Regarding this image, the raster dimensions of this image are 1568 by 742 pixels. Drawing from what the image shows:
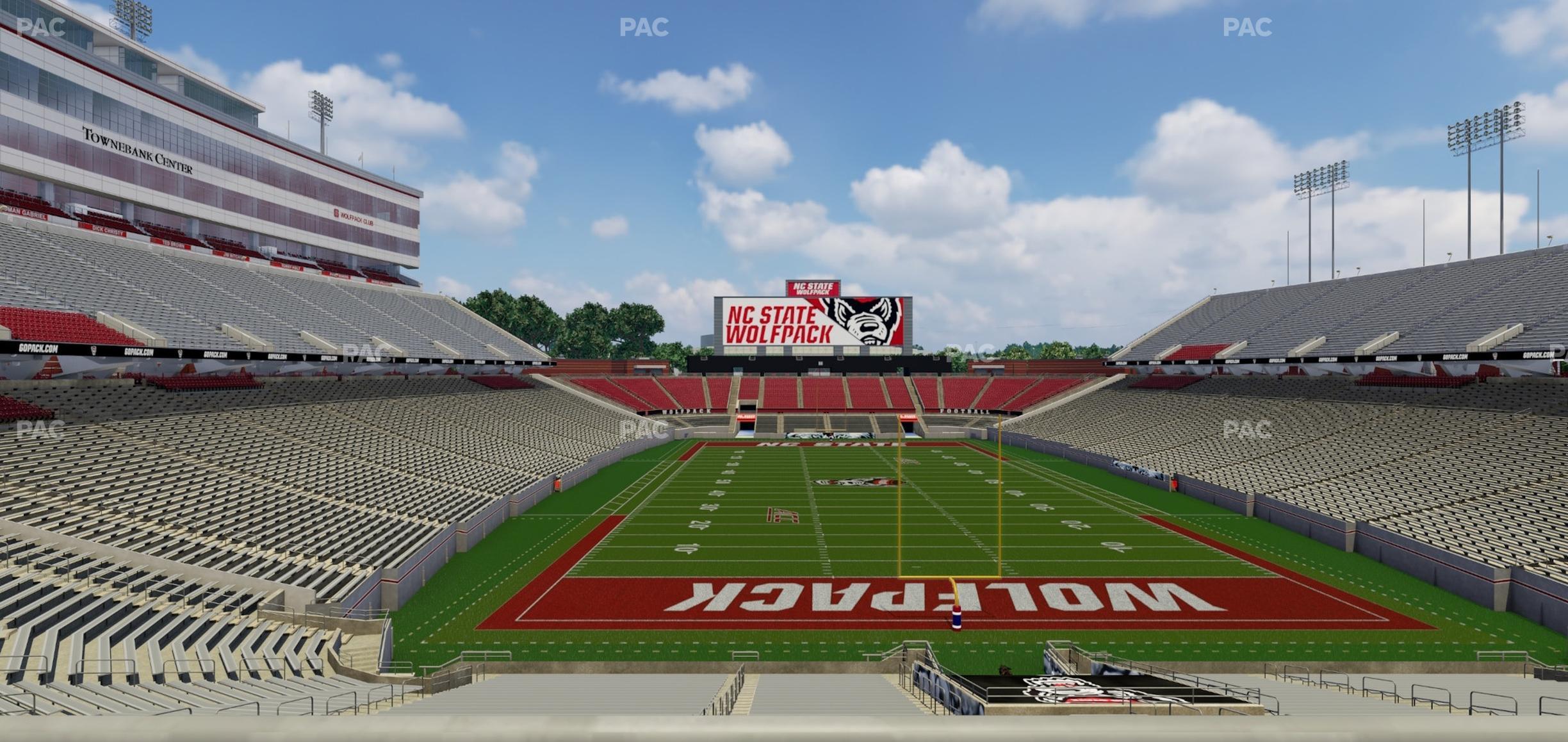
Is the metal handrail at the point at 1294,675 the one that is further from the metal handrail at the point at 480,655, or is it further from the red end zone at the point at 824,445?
the red end zone at the point at 824,445

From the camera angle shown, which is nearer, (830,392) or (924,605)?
(924,605)

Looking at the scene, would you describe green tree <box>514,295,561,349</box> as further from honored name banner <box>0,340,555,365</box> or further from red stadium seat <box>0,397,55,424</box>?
red stadium seat <box>0,397,55,424</box>

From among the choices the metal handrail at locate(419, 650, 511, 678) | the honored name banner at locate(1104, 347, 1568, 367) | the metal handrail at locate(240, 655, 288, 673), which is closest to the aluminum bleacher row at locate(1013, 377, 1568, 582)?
the honored name banner at locate(1104, 347, 1568, 367)

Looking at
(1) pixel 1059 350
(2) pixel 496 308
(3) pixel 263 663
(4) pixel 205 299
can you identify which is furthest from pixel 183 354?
(1) pixel 1059 350

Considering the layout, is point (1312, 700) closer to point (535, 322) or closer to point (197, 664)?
point (197, 664)

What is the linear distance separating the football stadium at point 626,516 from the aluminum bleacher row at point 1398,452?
25cm

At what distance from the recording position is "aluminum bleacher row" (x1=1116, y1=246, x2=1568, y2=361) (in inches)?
1336

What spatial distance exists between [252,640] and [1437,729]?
59.7ft

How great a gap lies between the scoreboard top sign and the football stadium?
19130 mm

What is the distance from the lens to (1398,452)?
30.4 m

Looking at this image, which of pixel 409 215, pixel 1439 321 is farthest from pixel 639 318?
pixel 1439 321

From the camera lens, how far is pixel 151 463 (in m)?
22.0

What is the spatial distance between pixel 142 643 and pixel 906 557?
1859 centimetres

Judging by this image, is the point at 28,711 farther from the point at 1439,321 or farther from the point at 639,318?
the point at 639,318
